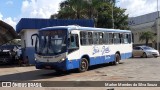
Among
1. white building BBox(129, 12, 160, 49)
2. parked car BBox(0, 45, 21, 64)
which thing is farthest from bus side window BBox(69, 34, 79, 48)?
white building BBox(129, 12, 160, 49)

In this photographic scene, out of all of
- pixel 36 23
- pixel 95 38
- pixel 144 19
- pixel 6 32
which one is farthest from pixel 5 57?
pixel 144 19

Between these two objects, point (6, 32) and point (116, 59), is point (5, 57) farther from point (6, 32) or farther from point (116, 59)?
point (116, 59)

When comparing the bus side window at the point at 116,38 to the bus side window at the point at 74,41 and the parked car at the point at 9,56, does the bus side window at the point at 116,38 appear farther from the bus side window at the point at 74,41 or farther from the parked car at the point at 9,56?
the parked car at the point at 9,56

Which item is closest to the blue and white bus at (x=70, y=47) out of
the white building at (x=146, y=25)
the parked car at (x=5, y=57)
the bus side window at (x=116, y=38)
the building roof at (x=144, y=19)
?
the bus side window at (x=116, y=38)

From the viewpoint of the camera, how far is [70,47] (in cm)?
1939

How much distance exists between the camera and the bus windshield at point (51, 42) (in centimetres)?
1908

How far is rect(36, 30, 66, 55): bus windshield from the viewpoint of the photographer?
751 inches

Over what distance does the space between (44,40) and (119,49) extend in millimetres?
8098

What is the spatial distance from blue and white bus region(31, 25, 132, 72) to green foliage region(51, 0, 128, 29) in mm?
27295

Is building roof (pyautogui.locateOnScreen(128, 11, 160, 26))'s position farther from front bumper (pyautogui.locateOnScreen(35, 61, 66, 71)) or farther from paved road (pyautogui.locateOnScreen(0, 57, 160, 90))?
front bumper (pyautogui.locateOnScreen(35, 61, 66, 71))

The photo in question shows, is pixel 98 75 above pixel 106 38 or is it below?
below

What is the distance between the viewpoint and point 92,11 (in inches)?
2074

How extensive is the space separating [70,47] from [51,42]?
107 cm

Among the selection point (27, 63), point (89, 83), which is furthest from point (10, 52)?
point (89, 83)
